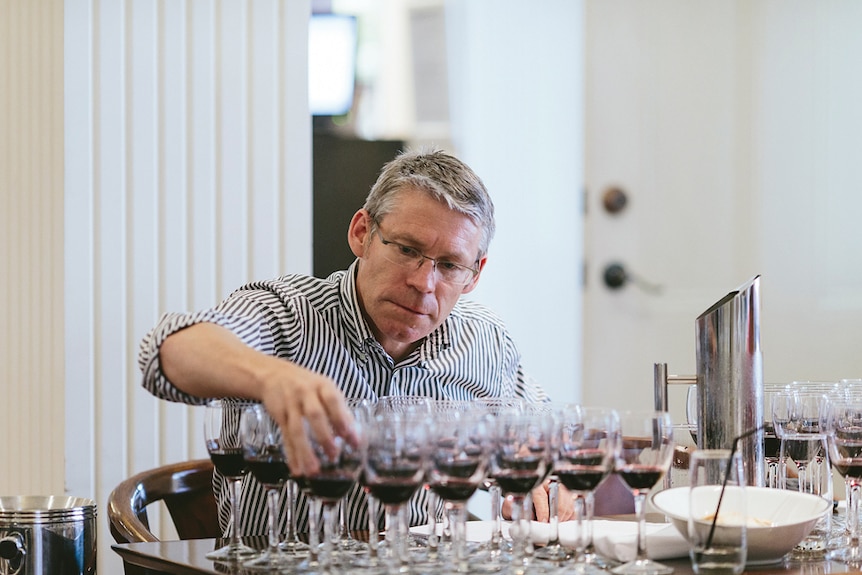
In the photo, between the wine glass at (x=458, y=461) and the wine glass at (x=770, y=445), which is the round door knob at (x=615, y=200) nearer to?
the wine glass at (x=770, y=445)

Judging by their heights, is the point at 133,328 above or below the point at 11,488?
above

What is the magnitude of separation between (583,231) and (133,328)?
4.87ft

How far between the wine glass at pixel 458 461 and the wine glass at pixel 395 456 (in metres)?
0.02

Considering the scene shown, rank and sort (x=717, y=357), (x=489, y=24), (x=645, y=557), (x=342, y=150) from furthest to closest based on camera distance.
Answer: (x=489, y=24) < (x=342, y=150) < (x=717, y=357) < (x=645, y=557)

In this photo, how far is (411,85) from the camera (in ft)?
11.9

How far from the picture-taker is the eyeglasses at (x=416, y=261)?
188cm

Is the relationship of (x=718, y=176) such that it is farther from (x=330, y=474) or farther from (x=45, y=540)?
(x=330, y=474)

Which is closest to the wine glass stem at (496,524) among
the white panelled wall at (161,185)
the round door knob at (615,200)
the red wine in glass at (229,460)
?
the red wine in glass at (229,460)

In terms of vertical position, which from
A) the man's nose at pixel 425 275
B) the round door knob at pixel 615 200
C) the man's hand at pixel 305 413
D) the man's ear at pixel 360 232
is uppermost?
the round door knob at pixel 615 200

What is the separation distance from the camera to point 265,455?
52.8 inches

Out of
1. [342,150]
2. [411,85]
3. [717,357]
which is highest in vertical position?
[411,85]

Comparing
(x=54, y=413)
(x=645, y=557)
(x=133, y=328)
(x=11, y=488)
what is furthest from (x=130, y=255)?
(x=645, y=557)

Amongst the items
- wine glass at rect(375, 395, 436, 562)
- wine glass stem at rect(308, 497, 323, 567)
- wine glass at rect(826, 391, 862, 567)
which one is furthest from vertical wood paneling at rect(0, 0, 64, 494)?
wine glass at rect(826, 391, 862, 567)

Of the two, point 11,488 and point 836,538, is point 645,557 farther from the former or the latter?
point 11,488
